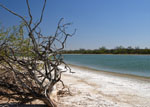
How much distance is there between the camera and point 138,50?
316 feet

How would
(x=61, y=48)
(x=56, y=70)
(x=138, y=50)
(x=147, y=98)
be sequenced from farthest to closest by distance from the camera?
(x=138, y=50), (x=147, y=98), (x=61, y=48), (x=56, y=70)

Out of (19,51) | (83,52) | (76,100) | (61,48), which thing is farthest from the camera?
(83,52)

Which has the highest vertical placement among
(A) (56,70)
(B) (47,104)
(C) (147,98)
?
(A) (56,70)

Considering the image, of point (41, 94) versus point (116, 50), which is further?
point (116, 50)

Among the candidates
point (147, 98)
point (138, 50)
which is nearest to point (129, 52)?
point (138, 50)

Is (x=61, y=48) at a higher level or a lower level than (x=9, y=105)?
higher

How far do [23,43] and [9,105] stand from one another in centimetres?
303

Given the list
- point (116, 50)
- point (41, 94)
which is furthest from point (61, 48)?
point (116, 50)

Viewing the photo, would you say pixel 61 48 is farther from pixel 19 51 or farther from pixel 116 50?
pixel 116 50

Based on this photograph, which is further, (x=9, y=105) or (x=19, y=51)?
(x=19, y=51)

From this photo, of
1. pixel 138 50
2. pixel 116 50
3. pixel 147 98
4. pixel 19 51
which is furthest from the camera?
pixel 116 50

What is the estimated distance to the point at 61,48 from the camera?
4629 mm

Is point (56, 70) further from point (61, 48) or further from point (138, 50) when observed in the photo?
point (138, 50)

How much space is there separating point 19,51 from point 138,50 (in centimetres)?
9855
